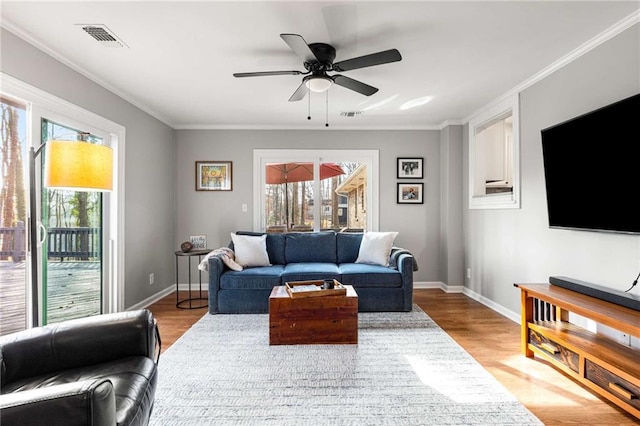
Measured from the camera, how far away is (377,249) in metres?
4.23

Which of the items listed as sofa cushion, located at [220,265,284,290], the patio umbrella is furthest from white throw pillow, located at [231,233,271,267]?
the patio umbrella

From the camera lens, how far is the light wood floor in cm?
192

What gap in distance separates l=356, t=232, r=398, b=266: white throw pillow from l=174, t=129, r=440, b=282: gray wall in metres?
0.75

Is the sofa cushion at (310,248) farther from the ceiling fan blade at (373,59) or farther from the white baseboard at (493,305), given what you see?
the ceiling fan blade at (373,59)

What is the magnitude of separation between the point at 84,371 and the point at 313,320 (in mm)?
1718

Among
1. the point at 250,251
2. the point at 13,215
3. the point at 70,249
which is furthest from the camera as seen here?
the point at 250,251

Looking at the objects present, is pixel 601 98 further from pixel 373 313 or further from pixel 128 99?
pixel 128 99

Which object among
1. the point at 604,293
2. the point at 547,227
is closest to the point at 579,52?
the point at 547,227

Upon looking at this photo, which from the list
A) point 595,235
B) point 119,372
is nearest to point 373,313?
point 595,235

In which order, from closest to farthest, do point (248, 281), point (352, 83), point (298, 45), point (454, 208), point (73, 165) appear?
point (73, 165)
point (298, 45)
point (352, 83)
point (248, 281)
point (454, 208)

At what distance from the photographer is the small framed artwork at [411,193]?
5.03m

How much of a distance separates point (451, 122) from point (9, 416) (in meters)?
5.02

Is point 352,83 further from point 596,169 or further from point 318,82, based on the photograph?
point 596,169

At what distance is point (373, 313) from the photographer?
3.77m
